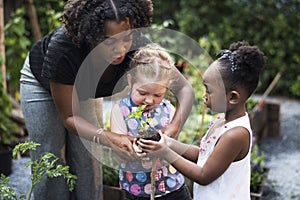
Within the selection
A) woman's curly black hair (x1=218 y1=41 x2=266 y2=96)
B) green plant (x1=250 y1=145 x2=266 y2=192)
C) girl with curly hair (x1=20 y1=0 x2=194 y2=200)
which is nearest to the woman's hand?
girl with curly hair (x1=20 y1=0 x2=194 y2=200)

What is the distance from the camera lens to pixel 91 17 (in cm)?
210

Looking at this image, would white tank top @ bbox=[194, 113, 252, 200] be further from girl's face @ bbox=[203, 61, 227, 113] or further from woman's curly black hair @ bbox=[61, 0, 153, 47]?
woman's curly black hair @ bbox=[61, 0, 153, 47]

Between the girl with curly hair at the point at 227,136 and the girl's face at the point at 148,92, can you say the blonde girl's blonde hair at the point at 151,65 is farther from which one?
the girl with curly hair at the point at 227,136

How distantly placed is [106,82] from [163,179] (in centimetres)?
53

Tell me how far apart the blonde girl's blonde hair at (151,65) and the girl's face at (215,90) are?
256 millimetres

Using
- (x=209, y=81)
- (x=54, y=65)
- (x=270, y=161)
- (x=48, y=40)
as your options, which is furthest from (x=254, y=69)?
(x=270, y=161)

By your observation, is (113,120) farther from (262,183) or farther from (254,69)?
(262,183)

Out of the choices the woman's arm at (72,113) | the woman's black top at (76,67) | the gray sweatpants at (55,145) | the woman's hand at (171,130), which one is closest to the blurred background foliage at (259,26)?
the gray sweatpants at (55,145)

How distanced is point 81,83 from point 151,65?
1.12 feet

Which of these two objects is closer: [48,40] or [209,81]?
[209,81]

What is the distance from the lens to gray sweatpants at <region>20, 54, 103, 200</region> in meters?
2.59

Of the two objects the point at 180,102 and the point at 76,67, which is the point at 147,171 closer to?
the point at 180,102

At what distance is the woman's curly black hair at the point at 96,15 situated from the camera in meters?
→ 2.08

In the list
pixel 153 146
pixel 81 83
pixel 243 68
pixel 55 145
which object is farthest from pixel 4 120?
pixel 243 68
